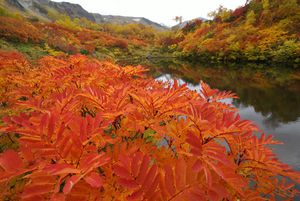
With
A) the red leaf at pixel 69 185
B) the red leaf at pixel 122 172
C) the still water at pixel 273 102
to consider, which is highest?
the red leaf at pixel 69 185

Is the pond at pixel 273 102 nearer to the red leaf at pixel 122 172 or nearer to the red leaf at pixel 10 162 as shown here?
the red leaf at pixel 122 172

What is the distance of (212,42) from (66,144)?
80.1 ft

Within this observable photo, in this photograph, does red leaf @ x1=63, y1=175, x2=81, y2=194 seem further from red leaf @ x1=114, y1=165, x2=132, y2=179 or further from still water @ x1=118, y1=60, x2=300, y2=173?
still water @ x1=118, y1=60, x2=300, y2=173

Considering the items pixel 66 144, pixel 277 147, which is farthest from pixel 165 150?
pixel 277 147

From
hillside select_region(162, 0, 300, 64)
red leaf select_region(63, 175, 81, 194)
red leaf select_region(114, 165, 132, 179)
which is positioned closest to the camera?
red leaf select_region(63, 175, 81, 194)

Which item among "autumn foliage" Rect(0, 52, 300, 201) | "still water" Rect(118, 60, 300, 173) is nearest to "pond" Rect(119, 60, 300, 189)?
"still water" Rect(118, 60, 300, 173)

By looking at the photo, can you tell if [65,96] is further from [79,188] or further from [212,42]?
[212,42]

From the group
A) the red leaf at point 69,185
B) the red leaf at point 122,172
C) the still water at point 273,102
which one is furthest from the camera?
the still water at point 273,102

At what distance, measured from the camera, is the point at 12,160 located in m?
0.93

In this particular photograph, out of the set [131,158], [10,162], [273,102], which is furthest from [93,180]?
[273,102]

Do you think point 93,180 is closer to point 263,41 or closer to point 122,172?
point 122,172

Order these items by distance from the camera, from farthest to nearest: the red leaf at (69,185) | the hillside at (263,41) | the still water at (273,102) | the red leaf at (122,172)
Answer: the hillside at (263,41), the still water at (273,102), the red leaf at (122,172), the red leaf at (69,185)

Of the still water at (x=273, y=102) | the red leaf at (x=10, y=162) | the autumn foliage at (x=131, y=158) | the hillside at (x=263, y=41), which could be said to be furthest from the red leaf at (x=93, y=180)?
the hillside at (x=263, y=41)

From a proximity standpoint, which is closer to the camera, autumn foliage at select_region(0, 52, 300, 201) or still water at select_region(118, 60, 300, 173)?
autumn foliage at select_region(0, 52, 300, 201)
